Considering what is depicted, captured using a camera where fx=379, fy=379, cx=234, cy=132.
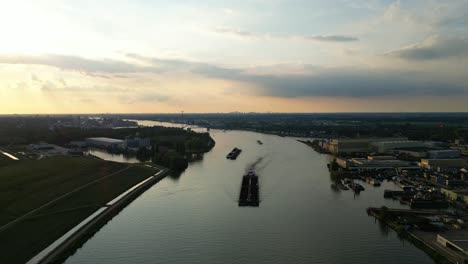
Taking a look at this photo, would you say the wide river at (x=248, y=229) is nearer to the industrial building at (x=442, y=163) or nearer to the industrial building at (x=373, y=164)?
the industrial building at (x=373, y=164)

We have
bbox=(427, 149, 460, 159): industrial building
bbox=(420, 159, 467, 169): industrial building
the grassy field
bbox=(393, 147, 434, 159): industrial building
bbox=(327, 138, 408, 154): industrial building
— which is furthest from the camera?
bbox=(327, 138, 408, 154): industrial building

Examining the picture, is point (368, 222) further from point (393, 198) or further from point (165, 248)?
point (165, 248)

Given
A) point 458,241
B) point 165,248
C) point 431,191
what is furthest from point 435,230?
point 165,248

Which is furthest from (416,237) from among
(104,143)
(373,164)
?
(104,143)

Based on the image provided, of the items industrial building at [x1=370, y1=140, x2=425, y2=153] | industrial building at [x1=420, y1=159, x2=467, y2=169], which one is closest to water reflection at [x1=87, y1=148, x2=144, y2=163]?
industrial building at [x1=420, y1=159, x2=467, y2=169]

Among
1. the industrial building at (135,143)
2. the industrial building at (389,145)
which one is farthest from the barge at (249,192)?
the industrial building at (135,143)

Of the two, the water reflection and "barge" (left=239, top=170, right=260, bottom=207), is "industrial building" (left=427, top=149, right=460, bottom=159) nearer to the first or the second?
"barge" (left=239, top=170, right=260, bottom=207)

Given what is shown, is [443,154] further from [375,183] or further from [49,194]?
[49,194]
